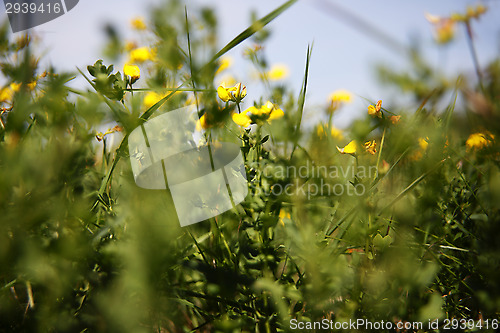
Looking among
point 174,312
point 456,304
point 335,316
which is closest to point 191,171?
point 174,312

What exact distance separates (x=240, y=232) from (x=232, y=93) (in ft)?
1.12

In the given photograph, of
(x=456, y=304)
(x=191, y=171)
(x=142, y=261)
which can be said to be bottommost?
(x=456, y=304)

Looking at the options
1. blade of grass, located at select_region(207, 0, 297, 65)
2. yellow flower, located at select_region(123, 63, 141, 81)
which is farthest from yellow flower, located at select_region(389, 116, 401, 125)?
yellow flower, located at select_region(123, 63, 141, 81)

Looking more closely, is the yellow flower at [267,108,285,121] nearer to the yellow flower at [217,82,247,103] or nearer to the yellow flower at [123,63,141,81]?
the yellow flower at [217,82,247,103]

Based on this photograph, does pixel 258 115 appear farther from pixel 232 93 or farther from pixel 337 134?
pixel 337 134

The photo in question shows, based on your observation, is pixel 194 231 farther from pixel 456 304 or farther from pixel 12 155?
pixel 456 304

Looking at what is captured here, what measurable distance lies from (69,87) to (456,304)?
0.92m

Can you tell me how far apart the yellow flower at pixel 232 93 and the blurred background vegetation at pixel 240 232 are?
0.14 feet

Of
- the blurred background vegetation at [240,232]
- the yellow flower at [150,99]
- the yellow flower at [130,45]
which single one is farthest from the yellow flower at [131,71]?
the yellow flower at [130,45]

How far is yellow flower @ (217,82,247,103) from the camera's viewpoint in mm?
810

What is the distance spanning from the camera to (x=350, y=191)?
770mm

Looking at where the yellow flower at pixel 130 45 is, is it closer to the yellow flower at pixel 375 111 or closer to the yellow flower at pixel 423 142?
the yellow flower at pixel 375 111

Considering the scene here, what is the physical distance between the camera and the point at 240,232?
2.33 feet

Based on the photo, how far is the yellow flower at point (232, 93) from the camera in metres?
0.81
